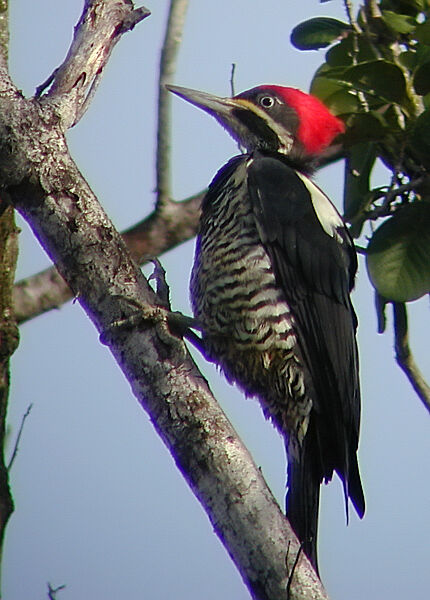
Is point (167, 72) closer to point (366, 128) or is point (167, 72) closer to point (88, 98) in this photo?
point (88, 98)

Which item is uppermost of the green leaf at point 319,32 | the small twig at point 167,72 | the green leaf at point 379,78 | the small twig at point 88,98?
the small twig at point 167,72

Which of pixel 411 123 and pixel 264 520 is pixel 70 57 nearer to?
pixel 411 123

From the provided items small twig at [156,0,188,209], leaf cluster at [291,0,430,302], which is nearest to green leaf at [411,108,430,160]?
leaf cluster at [291,0,430,302]

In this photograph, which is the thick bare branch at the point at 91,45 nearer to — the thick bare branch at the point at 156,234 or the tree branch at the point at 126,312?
the tree branch at the point at 126,312

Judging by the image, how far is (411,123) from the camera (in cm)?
314

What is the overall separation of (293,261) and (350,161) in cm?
43

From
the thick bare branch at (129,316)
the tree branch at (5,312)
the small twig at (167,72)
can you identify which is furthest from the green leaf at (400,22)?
the small twig at (167,72)

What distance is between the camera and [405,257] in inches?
124

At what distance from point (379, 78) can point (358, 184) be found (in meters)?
0.44

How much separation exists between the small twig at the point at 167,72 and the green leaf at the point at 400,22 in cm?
184

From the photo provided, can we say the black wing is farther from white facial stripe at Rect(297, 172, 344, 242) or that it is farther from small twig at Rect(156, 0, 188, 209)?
small twig at Rect(156, 0, 188, 209)

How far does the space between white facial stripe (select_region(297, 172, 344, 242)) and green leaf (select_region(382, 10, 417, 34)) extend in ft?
2.56

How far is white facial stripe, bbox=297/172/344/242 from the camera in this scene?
3.67m

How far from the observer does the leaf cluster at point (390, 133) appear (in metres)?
3.04
